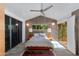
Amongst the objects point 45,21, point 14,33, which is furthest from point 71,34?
point 14,33

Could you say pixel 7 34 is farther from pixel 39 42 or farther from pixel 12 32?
pixel 39 42

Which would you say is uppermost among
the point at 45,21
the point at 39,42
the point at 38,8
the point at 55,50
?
the point at 38,8

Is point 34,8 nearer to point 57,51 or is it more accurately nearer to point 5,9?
point 5,9

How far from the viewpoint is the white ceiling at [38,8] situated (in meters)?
3.60

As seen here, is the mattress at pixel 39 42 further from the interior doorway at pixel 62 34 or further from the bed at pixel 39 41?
the interior doorway at pixel 62 34

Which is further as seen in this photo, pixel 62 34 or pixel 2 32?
pixel 62 34

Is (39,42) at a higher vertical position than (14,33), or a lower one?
lower

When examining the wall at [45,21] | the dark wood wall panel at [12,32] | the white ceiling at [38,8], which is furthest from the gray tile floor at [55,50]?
the white ceiling at [38,8]

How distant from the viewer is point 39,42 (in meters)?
3.65

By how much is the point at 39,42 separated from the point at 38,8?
662 millimetres

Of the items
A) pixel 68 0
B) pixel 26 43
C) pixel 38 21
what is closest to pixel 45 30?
pixel 38 21

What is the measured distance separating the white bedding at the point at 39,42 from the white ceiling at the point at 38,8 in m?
0.44

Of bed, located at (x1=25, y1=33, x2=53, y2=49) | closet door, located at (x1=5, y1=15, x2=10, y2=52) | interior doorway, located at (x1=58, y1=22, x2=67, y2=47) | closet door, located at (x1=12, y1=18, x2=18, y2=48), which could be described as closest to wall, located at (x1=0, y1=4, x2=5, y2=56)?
closet door, located at (x1=5, y1=15, x2=10, y2=52)

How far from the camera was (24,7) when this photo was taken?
3.65 m
